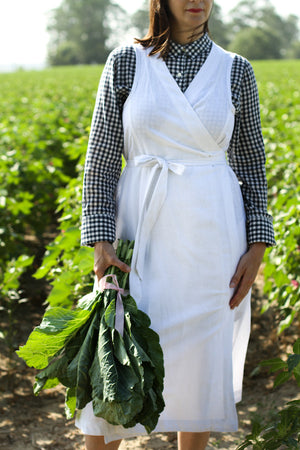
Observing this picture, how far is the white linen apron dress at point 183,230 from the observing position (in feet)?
6.32

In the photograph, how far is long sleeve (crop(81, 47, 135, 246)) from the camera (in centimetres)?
193

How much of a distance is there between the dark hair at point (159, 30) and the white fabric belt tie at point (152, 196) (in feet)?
1.22

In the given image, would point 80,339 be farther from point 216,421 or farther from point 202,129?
point 202,129

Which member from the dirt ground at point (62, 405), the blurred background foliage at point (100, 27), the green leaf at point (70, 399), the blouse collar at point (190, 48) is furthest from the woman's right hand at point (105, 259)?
the blurred background foliage at point (100, 27)

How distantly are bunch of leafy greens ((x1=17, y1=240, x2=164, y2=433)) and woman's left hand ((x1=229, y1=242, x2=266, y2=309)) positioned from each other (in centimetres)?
37

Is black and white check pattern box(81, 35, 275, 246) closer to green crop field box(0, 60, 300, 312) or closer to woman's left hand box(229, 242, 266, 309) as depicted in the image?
woman's left hand box(229, 242, 266, 309)

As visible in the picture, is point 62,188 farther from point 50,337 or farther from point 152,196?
point 50,337

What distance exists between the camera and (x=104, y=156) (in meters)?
1.95

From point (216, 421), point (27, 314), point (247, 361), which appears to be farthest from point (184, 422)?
point (27, 314)

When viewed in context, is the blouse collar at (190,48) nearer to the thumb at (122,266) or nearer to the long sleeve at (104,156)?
the long sleeve at (104,156)

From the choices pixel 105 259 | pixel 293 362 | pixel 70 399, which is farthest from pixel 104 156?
pixel 293 362

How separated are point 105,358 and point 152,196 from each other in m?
0.56

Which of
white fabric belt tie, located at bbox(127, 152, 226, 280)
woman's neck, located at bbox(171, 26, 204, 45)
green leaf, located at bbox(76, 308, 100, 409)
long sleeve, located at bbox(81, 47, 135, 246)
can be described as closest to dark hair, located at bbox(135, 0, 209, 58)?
woman's neck, located at bbox(171, 26, 204, 45)

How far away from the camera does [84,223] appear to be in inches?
76.6
